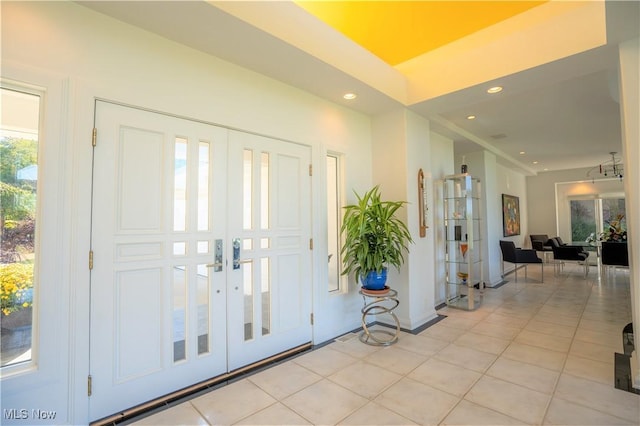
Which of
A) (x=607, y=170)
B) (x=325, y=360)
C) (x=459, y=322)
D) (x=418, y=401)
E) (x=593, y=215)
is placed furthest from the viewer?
(x=593, y=215)

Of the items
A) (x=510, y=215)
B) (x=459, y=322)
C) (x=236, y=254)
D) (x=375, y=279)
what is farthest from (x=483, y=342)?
(x=510, y=215)

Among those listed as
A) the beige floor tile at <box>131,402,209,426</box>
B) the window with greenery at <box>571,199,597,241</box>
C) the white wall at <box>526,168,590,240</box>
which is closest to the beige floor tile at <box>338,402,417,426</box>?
the beige floor tile at <box>131,402,209,426</box>

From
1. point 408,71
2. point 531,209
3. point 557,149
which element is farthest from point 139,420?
point 531,209

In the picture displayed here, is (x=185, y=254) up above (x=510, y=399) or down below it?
above

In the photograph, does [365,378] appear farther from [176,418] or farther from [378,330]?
[176,418]

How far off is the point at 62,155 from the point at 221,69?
4.60ft

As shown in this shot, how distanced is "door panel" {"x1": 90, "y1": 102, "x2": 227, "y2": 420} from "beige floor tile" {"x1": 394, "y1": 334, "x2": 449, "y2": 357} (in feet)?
6.15

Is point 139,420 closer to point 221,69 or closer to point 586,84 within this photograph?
point 221,69

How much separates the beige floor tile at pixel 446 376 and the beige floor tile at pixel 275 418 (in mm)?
1070

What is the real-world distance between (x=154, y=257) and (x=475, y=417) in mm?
2532

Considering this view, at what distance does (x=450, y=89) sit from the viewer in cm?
329

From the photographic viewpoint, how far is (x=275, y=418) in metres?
2.04

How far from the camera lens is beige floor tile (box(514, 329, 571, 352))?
3.14 m

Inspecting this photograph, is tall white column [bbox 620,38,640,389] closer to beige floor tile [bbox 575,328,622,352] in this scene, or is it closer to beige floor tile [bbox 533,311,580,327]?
beige floor tile [bbox 575,328,622,352]
